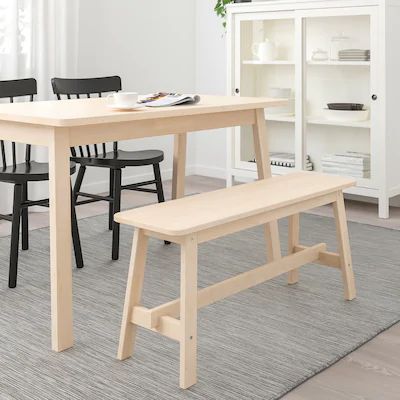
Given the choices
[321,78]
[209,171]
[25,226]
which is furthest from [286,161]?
[25,226]

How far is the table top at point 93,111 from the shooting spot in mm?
2445

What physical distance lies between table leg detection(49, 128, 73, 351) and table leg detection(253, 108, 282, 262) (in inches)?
41.5

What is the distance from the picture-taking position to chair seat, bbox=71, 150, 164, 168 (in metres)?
3.63

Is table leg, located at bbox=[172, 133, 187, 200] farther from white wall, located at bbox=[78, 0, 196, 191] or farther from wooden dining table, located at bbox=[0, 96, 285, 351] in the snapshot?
white wall, located at bbox=[78, 0, 196, 191]

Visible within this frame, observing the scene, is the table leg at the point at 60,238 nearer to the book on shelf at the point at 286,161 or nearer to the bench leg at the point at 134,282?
the bench leg at the point at 134,282

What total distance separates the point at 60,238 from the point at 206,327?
0.64 meters

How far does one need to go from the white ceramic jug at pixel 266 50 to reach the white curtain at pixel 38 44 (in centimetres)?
121

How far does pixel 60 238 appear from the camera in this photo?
2484 millimetres

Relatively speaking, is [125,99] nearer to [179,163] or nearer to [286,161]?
[179,163]

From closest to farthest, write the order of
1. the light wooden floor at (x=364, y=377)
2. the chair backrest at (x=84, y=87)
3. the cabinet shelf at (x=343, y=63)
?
1. the light wooden floor at (x=364, y=377)
2. the chair backrest at (x=84, y=87)
3. the cabinet shelf at (x=343, y=63)

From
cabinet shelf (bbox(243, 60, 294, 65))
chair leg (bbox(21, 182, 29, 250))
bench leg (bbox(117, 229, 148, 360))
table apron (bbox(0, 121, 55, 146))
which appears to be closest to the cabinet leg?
cabinet shelf (bbox(243, 60, 294, 65))

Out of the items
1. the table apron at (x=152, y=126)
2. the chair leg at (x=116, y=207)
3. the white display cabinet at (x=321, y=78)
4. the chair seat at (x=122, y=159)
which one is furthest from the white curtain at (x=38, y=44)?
the table apron at (x=152, y=126)

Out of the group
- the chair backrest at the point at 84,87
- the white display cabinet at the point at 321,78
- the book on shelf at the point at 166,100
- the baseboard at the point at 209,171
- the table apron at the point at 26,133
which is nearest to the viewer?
the table apron at the point at 26,133

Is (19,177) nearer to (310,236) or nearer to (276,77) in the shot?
(310,236)
